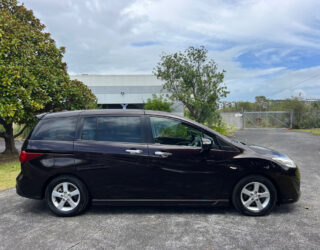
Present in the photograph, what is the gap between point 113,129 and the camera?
432 cm

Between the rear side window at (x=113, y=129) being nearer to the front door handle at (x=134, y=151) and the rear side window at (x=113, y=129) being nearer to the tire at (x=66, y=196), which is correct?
the front door handle at (x=134, y=151)

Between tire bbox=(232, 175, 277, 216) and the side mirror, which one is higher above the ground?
the side mirror

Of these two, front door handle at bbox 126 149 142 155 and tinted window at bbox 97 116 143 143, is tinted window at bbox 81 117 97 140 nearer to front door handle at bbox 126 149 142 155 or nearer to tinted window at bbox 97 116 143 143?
tinted window at bbox 97 116 143 143

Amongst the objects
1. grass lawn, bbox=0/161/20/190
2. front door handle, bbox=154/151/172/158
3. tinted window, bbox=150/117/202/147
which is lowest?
grass lawn, bbox=0/161/20/190

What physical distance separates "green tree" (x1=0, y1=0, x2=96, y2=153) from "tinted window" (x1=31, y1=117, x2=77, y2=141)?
4.04m

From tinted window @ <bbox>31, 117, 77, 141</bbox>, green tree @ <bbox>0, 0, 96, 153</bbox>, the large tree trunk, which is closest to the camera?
tinted window @ <bbox>31, 117, 77, 141</bbox>

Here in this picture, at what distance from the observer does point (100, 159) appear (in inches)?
163

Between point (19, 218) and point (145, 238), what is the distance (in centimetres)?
223

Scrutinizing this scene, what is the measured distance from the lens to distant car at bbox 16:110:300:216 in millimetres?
4098

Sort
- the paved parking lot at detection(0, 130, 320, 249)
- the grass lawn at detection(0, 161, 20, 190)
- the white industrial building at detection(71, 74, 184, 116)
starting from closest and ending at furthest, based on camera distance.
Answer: the paved parking lot at detection(0, 130, 320, 249) < the grass lawn at detection(0, 161, 20, 190) < the white industrial building at detection(71, 74, 184, 116)

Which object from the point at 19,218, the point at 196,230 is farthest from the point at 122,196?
the point at 19,218

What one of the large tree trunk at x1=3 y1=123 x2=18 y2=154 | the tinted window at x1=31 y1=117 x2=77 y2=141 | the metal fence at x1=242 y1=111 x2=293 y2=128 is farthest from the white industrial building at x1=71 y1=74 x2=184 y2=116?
the tinted window at x1=31 y1=117 x2=77 y2=141

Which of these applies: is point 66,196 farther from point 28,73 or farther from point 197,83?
point 197,83

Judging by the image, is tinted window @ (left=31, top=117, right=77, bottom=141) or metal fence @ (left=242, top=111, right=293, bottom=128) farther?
metal fence @ (left=242, top=111, right=293, bottom=128)
